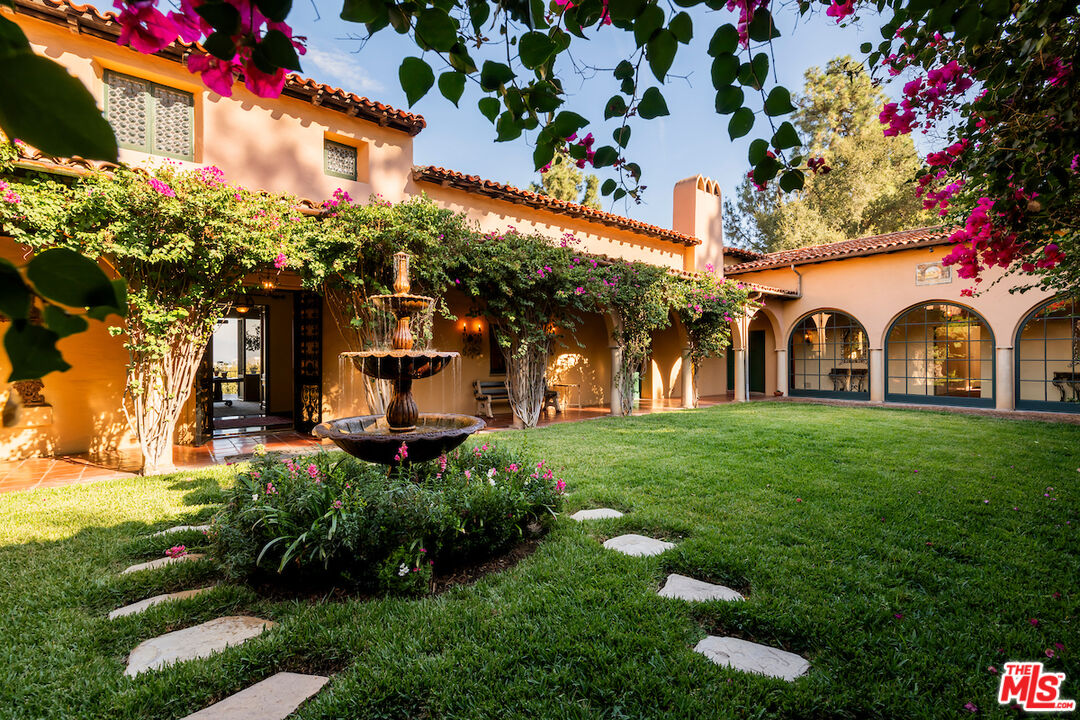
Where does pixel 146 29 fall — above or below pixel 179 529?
above

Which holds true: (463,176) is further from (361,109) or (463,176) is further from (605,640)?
(605,640)

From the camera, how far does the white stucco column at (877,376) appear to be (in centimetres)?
1309

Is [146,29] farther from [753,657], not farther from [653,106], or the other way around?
[753,657]

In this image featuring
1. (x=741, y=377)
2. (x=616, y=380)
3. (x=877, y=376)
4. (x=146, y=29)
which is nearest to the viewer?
(x=146, y=29)

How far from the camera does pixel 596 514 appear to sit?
4.13m

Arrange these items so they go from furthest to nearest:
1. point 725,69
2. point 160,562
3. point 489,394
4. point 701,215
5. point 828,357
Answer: point 828,357 < point 701,215 < point 489,394 < point 160,562 < point 725,69

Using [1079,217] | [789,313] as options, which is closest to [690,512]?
[1079,217]

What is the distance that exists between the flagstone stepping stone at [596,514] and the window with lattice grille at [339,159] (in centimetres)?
697

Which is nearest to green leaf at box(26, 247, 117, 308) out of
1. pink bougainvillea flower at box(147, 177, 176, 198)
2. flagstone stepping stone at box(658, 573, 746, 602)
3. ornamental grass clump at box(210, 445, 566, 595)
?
ornamental grass clump at box(210, 445, 566, 595)

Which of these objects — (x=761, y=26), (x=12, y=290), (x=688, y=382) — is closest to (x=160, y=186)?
(x=761, y=26)

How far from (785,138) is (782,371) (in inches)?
603

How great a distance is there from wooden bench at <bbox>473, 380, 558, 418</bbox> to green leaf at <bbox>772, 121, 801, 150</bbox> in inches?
347

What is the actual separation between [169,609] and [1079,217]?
552 centimetres

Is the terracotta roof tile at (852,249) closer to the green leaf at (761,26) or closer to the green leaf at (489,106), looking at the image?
the green leaf at (761,26)
